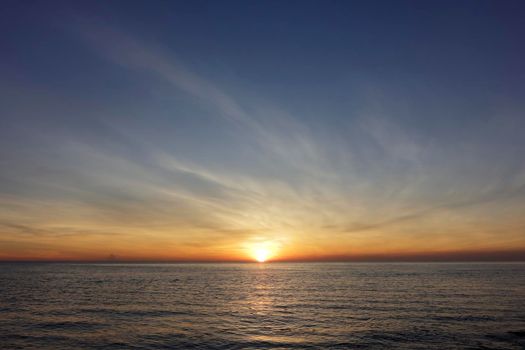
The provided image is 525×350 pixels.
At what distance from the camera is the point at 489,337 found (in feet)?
110

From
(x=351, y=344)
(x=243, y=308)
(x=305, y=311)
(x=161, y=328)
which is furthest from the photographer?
(x=243, y=308)

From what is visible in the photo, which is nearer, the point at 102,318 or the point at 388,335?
the point at 388,335

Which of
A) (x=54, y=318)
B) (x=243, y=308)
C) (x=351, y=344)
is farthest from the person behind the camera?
(x=243, y=308)

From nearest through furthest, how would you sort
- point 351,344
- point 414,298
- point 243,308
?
point 351,344 → point 243,308 → point 414,298

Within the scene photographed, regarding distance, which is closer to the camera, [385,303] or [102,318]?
[102,318]

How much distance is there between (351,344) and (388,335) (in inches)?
204

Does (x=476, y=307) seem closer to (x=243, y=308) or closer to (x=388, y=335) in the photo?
(x=388, y=335)

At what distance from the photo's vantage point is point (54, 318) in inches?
1758

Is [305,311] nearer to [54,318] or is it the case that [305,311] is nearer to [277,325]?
[277,325]

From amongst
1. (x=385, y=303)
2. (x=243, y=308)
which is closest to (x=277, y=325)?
(x=243, y=308)

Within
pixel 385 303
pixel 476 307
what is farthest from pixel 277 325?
pixel 476 307

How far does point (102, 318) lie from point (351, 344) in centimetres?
3015

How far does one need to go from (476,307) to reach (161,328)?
4314 centimetres

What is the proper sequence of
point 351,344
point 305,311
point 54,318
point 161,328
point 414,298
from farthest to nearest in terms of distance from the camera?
point 414,298 → point 305,311 → point 54,318 → point 161,328 → point 351,344
